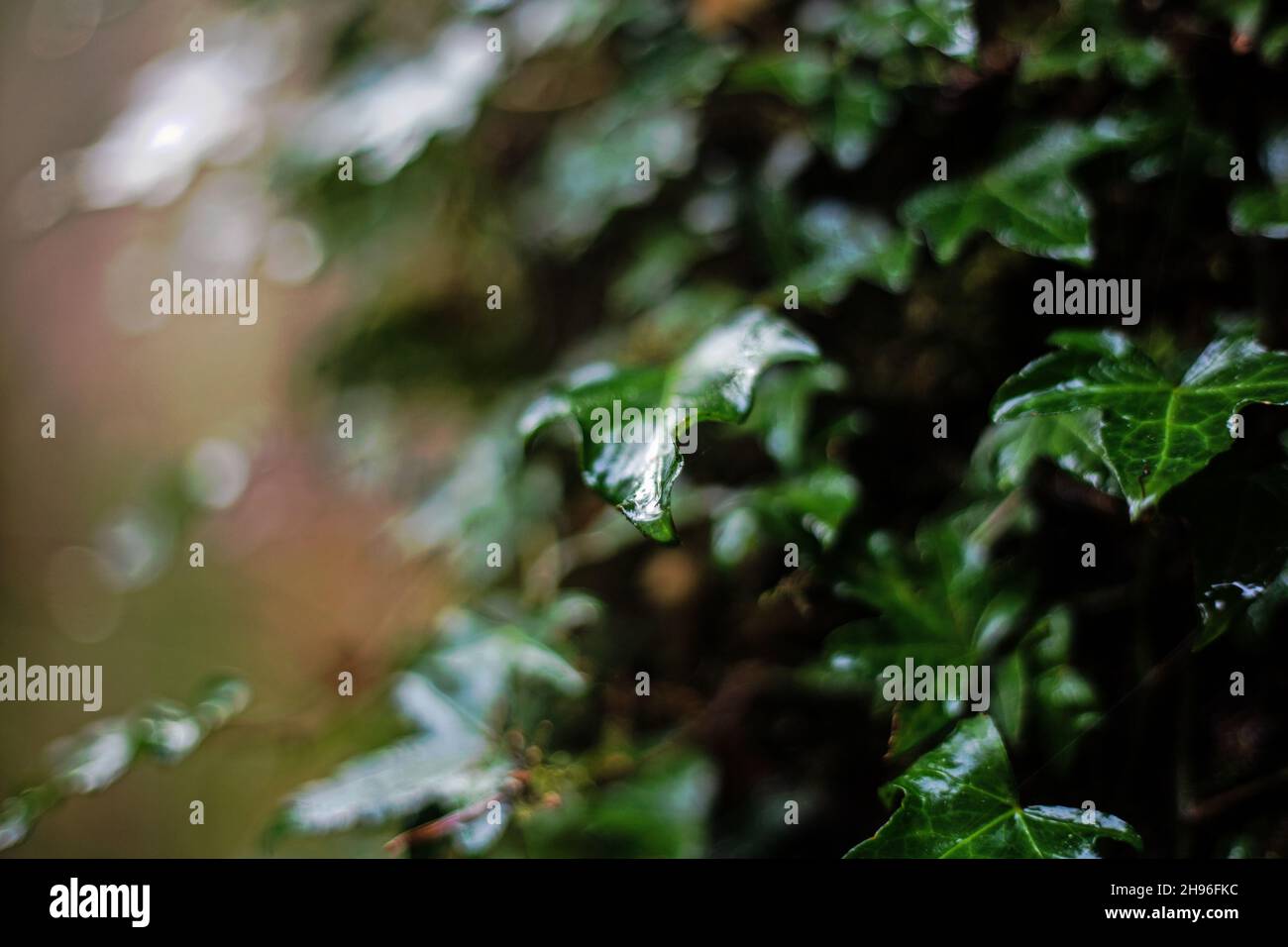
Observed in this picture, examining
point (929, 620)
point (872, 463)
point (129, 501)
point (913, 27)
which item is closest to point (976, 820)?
point (929, 620)

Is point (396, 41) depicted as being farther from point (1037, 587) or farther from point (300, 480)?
point (1037, 587)

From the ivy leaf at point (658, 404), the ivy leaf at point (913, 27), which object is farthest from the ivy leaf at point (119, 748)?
the ivy leaf at point (913, 27)

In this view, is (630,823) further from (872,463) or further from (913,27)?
(913,27)

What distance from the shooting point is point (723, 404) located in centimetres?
56

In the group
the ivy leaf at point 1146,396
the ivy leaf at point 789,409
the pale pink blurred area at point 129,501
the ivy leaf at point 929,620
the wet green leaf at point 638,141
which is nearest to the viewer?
the ivy leaf at point 1146,396

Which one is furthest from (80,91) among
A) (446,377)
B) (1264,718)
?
(1264,718)

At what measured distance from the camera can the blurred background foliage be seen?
64 cm

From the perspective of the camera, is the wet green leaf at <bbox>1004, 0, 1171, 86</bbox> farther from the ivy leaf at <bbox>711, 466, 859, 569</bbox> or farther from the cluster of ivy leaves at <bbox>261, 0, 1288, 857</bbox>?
the ivy leaf at <bbox>711, 466, 859, 569</bbox>

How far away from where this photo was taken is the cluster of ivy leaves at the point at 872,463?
0.54 meters

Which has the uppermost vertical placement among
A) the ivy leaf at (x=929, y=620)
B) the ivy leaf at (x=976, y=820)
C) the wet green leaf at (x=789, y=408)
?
the wet green leaf at (x=789, y=408)

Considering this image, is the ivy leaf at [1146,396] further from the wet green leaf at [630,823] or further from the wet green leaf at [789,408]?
the wet green leaf at [630,823]
